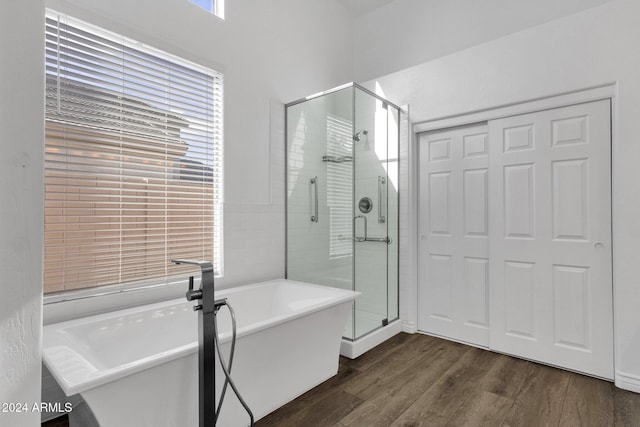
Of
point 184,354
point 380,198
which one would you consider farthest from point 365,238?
point 184,354

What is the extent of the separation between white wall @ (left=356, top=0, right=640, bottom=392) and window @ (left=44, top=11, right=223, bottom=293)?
2315 millimetres

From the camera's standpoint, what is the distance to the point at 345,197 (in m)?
3.03

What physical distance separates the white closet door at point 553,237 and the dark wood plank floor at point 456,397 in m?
0.21

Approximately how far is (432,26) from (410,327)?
128 inches

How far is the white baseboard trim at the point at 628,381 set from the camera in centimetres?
220

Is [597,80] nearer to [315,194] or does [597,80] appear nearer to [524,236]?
[524,236]

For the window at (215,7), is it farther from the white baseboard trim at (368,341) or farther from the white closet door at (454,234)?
the white baseboard trim at (368,341)

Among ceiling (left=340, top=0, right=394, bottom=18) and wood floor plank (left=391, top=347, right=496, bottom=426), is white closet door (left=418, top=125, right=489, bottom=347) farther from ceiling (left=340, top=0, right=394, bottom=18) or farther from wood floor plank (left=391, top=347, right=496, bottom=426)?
ceiling (left=340, top=0, right=394, bottom=18)

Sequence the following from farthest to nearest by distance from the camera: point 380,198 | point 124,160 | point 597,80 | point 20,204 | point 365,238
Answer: point 380,198 < point 365,238 < point 597,80 < point 124,160 < point 20,204

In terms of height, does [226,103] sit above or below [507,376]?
above

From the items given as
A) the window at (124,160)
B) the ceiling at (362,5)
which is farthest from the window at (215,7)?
the ceiling at (362,5)

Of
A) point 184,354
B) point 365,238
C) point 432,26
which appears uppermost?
point 432,26

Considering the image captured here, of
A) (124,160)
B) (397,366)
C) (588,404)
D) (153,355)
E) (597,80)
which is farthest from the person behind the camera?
(397,366)

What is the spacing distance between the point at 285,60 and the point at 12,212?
297 centimetres
